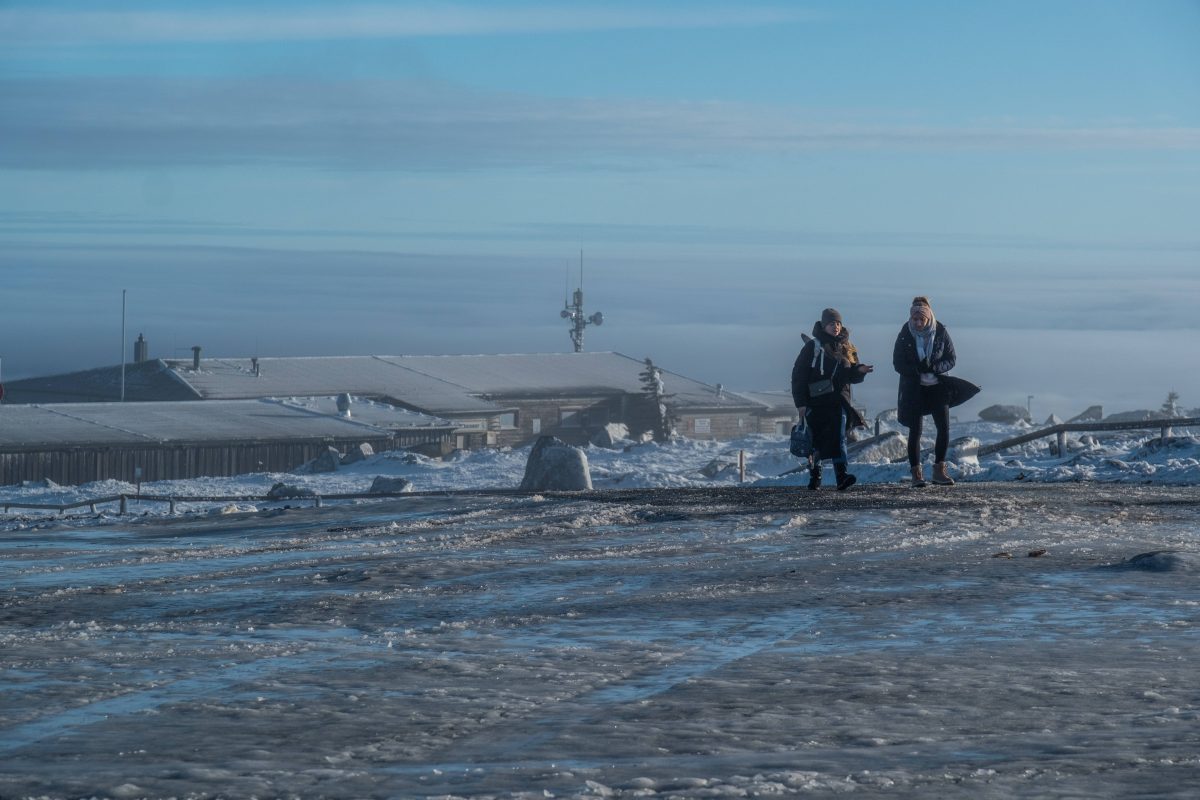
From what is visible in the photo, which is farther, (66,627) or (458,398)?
(458,398)

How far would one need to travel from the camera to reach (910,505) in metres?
11.9

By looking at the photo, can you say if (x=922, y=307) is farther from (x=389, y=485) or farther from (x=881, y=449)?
(x=389, y=485)

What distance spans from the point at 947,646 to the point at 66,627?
3421 millimetres

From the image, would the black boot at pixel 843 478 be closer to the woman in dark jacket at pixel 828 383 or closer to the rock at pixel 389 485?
the woman in dark jacket at pixel 828 383

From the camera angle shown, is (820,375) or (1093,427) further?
(1093,427)

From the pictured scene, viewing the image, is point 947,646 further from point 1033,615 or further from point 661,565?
point 661,565

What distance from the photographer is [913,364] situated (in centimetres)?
1383

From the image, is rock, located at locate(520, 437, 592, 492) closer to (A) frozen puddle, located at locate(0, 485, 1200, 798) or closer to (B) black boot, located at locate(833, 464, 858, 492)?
(B) black boot, located at locate(833, 464, 858, 492)

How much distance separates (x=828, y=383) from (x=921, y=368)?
794 millimetres

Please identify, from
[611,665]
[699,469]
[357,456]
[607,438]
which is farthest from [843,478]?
[607,438]

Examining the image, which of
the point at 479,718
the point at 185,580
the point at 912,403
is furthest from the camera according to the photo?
the point at 912,403

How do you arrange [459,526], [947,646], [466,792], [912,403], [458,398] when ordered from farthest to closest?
[458,398] → [912,403] → [459,526] → [947,646] → [466,792]

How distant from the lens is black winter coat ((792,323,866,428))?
13781mm

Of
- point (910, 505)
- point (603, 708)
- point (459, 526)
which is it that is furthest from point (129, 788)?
point (910, 505)
